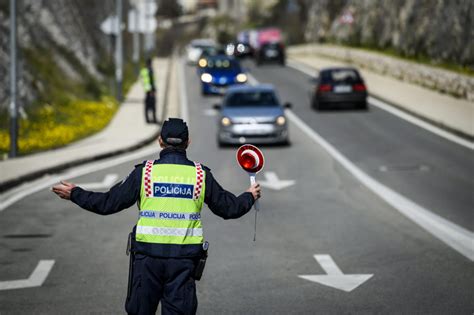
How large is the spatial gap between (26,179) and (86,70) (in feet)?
73.6

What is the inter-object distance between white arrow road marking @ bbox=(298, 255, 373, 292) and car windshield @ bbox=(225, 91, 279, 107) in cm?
1554

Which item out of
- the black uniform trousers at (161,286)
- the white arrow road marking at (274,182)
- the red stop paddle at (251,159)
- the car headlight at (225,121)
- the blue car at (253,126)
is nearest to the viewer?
the black uniform trousers at (161,286)

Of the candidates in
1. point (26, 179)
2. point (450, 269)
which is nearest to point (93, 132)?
point (26, 179)

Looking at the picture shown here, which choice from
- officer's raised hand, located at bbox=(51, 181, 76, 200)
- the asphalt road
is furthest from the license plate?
officer's raised hand, located at bbox=(51, 181, 76, 200)

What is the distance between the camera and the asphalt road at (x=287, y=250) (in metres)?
9.01

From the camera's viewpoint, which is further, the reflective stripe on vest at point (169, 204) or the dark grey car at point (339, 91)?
the dark grey car at point (339, 91)

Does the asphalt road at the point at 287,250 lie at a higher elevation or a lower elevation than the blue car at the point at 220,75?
higher

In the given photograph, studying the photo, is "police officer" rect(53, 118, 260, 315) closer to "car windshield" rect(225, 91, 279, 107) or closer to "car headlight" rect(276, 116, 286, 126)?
"car headlight" rect(276, 116, 286, 126)

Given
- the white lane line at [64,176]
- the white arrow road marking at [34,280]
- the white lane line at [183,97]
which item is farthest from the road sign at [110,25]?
the white arrow road marking at [34,280]

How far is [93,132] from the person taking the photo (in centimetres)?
2850

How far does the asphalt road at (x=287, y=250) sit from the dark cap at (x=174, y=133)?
2676mm

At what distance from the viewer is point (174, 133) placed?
635 cm

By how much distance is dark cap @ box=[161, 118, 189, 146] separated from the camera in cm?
634

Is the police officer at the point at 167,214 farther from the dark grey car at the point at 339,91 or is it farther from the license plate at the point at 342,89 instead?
the license plate at the point at 342,89
